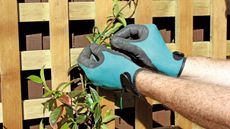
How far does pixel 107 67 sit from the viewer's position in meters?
1.81

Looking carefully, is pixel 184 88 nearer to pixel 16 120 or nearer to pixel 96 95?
pixel 96 95

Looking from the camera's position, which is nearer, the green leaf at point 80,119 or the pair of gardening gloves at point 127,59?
the pair of gardening gloves at point 127,59

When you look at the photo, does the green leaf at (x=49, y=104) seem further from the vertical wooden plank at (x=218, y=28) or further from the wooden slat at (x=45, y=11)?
the vertical wooden plank at (x=218, y=28)

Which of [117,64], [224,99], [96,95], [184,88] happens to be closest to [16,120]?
[96,95]

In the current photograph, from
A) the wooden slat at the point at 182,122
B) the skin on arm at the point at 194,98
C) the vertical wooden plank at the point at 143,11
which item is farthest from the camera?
the wooden slat at the point at 182,122

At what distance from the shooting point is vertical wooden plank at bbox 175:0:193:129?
2135 mm

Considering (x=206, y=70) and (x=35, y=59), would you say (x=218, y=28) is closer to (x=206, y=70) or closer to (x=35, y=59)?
(x=206, y=70)

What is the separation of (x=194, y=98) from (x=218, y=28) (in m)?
0.85

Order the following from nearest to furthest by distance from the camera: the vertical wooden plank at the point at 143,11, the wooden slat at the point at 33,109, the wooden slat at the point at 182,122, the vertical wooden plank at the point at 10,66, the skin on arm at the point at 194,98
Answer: the skin on arm at the point at 194,98 < the vertical wooden plank at the point at 10,66 < the wooden slat at the point at 33,109 < the vertical wooden plank at the point at 143,11 < the wooden slat at the point at 182,122

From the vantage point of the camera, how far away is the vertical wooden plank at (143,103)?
2.04 m

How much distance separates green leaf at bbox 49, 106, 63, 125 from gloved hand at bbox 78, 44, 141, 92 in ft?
0.55

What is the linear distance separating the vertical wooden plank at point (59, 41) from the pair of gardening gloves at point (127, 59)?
8 centimetres

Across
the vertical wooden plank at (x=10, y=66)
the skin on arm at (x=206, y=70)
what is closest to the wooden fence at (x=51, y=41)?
the vertical wooden plank at (x=10, y=66)

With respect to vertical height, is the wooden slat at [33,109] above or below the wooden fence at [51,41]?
below
